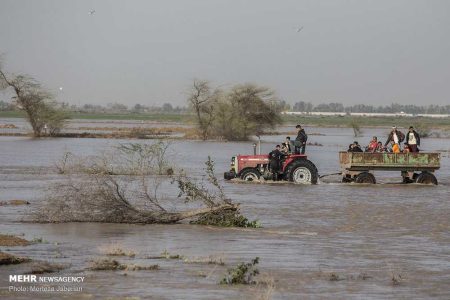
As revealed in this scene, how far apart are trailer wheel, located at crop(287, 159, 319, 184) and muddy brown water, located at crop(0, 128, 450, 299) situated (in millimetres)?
849

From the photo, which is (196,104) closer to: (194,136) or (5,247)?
(194,136)

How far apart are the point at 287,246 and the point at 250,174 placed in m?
14.0

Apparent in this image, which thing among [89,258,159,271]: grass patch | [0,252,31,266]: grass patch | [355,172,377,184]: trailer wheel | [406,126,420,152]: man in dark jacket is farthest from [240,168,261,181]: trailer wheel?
[0,252,31,266]: grass patch

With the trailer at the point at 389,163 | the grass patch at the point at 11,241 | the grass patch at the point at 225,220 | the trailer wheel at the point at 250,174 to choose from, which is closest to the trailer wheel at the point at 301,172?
the trailer wheel at the point at 250,174

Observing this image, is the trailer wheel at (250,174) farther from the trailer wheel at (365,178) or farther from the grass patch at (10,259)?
the grass patch at (10,259)

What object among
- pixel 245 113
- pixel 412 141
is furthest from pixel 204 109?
pixel 412 141

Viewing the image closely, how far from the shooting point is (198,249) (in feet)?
53.8

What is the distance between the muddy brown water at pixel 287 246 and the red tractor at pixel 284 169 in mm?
914

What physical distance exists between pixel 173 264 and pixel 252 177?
16.7 metres

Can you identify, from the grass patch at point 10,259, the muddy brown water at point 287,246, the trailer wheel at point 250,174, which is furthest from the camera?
the trailer wheel at point 250,174

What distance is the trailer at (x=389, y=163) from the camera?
3102cm

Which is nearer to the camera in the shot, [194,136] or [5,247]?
[5,247]

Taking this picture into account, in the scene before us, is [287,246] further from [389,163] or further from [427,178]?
[427,178]

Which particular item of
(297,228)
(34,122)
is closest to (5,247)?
(297,228)
